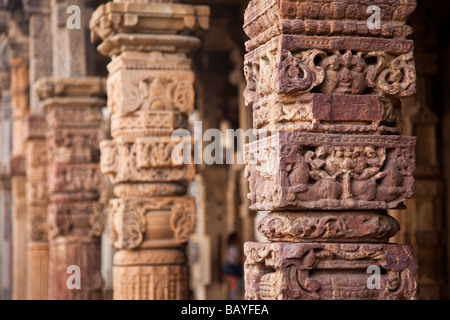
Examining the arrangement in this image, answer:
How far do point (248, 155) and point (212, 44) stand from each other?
34.6 ft

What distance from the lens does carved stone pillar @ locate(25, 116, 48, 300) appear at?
44.6ft

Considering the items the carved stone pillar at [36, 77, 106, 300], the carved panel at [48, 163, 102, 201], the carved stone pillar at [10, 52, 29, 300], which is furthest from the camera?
the carved stone pillar at [10, 52, 29, 300]

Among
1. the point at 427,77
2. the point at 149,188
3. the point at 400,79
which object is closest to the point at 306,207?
the point at 400,79

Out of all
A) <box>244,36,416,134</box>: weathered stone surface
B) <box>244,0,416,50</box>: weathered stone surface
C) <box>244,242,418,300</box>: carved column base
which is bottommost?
<box>244,242,418,300</box>: carved column base

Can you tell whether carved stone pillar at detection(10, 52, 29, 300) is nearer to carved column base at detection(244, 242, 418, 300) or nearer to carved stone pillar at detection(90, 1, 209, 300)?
carved stone pillar at detection(90, 1, 209, 300)

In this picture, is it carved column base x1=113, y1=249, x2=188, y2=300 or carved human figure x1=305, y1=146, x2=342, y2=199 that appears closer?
carved human figure x1=305, y1=146, x2=342, y2=199

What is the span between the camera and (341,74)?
494 cm

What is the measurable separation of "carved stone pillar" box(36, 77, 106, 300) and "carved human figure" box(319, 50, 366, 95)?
22.1ft

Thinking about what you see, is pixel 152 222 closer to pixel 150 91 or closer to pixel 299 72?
pixel 150 91

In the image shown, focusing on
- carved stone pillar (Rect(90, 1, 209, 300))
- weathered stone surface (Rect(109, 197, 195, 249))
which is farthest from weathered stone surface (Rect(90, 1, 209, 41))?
weathered stone surface (Rect(109, 197, 195, 249))

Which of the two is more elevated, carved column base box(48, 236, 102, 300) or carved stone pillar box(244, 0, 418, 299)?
carved stone pillar box(244, 0, 418, 299)

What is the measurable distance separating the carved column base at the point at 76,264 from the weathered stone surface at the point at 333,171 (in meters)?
6.25

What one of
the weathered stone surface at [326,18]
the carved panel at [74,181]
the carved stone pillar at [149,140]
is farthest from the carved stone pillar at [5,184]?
the weathered stone surface at [326,18]
